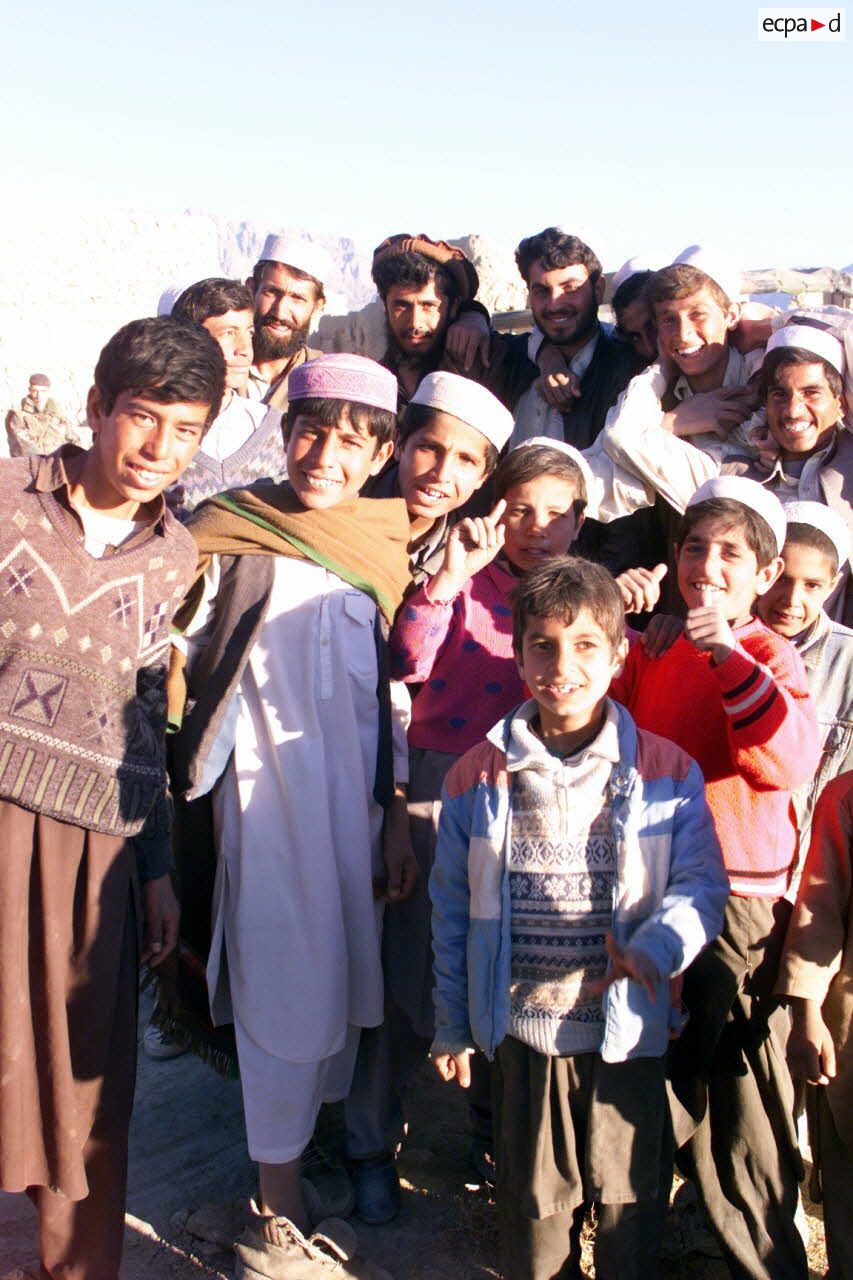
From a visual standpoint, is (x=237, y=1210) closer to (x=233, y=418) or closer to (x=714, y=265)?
(x=233, y=418)

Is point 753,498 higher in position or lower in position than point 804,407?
lower

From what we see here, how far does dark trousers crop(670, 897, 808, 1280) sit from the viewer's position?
2.46 metres

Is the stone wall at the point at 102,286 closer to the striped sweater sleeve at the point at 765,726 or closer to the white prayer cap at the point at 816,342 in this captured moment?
the white prayer cap at the point at 816,342

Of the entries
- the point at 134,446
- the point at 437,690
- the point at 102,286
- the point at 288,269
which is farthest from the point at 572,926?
the point at 102,286

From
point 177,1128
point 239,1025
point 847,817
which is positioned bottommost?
point 177,1128

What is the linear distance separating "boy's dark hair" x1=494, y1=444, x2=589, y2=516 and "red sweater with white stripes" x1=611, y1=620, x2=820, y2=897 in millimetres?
476

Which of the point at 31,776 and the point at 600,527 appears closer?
the point at 31,776

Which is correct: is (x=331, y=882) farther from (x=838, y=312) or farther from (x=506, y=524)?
(x=838, y=312)

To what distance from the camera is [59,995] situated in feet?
7.75

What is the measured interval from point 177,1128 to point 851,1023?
2082 millimetres

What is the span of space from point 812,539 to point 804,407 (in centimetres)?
51

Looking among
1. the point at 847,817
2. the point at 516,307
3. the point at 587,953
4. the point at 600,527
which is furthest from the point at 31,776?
the point at 516,307

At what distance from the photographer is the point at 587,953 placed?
231cm

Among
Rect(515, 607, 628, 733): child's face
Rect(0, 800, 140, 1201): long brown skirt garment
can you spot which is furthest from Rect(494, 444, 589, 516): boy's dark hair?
Rect(0, 800, 140, 1201): long brown skirt garment
